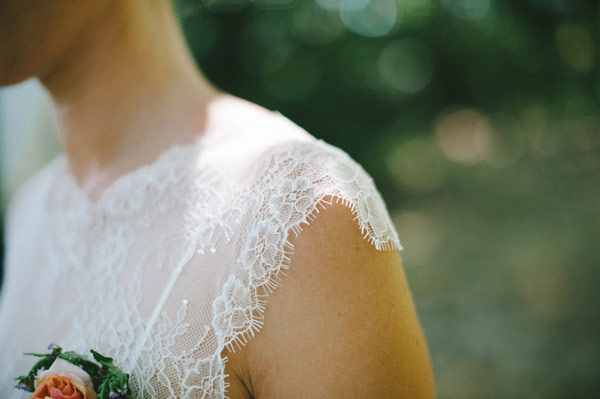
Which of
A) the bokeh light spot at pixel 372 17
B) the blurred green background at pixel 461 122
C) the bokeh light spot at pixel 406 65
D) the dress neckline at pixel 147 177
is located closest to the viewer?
the dress neckline at pixel 147 177

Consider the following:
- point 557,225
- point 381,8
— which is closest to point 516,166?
point 557,225

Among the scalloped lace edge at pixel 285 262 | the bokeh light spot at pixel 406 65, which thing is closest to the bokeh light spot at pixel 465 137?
the bokeh light spot at pixel 406 65

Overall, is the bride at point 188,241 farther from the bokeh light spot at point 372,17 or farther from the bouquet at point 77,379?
the bokeh light spot at point 372,17

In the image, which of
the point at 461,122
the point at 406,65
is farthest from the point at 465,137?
the point at 406,65

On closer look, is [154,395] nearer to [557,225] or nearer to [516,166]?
[557,225]

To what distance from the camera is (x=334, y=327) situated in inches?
34.1

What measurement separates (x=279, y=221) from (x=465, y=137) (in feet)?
25.0

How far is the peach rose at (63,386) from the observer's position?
88cm

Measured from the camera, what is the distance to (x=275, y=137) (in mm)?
1078

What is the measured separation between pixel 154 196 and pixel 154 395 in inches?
17.2

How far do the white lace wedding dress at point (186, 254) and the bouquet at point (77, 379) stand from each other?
0.05 m

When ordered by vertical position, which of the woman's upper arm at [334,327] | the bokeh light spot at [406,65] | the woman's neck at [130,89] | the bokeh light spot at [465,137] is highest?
the woman's neck at [130,89]

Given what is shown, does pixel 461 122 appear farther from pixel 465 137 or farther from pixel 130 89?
pixel 130 89

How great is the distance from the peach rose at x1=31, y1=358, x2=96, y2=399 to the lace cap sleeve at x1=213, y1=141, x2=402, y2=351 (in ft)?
0.88
